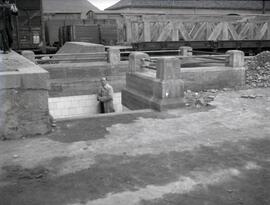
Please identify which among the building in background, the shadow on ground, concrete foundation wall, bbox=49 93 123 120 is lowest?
concrete foundation wall, bbox=49 93 123 120

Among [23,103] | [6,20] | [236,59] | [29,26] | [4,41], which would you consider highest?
[29,26]

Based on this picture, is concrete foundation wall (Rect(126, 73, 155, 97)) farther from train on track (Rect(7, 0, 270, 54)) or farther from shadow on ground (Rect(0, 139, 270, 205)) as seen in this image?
train on track (Rect(7, 0, 270, 54))

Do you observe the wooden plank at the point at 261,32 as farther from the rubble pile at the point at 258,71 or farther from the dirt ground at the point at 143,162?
the dirt ground at the point at 143,162

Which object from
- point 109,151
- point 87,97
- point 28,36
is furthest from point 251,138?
point 28,36

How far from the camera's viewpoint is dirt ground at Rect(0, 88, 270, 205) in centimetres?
483

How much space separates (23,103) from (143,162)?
3060mm

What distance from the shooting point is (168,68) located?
10000 millimetres

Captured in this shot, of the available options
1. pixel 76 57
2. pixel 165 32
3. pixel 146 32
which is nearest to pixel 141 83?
pixel 76 57

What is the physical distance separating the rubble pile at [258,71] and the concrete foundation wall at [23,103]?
→ 339 inches

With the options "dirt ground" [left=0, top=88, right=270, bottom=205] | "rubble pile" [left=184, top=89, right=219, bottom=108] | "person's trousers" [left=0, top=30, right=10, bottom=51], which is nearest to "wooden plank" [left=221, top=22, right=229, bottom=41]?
"rubble pile" [left=184, top=89, right=219, bottom=108]

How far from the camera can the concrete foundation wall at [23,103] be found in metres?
7.20

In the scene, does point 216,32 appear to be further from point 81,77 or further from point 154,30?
point 81,77

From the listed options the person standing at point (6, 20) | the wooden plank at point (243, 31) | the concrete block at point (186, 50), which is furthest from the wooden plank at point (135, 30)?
the person standing at point (6, 20)

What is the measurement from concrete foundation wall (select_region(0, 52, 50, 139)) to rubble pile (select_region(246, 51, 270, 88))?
8.62m
